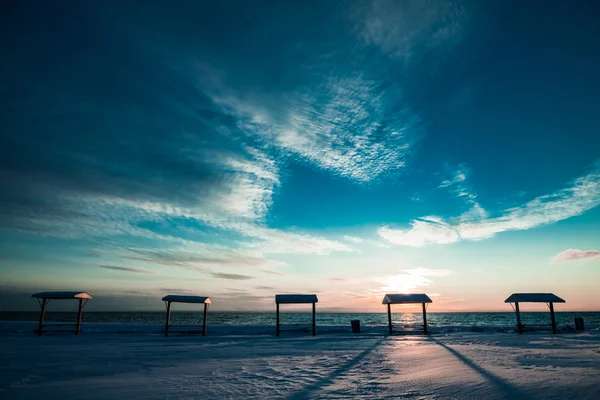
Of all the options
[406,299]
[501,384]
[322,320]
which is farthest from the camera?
[322,320]

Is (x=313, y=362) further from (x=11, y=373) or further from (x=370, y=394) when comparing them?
(x=11, y=373)

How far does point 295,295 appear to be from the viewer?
31500mm

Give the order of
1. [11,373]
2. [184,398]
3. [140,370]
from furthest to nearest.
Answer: [140,370], [11,373], [184,398]

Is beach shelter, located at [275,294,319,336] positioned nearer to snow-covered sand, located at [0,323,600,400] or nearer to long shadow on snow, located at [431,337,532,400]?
snow-covered sand, located at [0,323,600,400]

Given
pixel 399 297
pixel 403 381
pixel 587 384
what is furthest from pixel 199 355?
pixel 399 297

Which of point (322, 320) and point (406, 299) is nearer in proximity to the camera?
point (406, 299)

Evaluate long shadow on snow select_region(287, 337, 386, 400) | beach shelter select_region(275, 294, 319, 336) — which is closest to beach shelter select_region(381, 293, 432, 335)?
beach shelter select_region(275, 294, 319, 336)

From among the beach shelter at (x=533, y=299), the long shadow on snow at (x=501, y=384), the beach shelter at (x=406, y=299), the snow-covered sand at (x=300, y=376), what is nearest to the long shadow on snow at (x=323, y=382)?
the snow-covered sand at (x=300, y=376)

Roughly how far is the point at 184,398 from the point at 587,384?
34.2 ft

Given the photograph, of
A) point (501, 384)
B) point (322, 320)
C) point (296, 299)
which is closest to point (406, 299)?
point (296, 299)

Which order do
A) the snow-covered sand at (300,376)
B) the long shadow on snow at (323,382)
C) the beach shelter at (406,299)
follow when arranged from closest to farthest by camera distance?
the long shadow on snow at (323,382) < the snow-covered sand at (300,376) < the beach shelter at (406,299)

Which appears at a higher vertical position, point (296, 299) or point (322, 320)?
point (296, 299)

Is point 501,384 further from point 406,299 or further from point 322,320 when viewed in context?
point 322,320

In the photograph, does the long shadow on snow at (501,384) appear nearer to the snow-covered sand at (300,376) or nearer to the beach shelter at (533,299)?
the snow-covered sand at (300,376)
